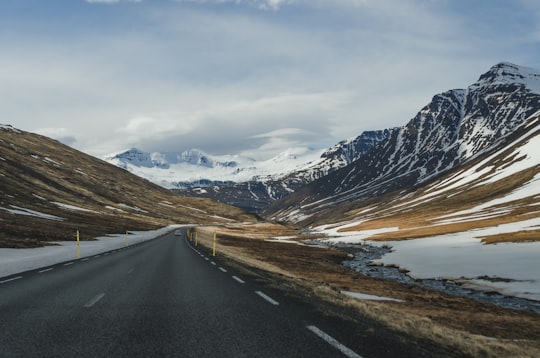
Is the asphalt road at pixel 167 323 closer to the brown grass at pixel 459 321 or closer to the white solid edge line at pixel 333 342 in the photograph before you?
the white solid edge line at pixel 333 342

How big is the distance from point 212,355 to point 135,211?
17779cm

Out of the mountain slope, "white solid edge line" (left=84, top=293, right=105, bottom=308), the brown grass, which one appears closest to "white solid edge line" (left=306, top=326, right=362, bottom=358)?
the brown grass

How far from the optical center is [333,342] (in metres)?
8.13

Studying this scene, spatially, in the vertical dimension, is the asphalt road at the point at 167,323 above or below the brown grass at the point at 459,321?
above

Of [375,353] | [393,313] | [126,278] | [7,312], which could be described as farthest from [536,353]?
[126,278]

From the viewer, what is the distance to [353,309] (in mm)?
12453

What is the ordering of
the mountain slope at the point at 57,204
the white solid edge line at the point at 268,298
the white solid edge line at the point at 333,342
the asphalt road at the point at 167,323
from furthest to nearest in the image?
the mountain slope at the point at 57,204 < the white solid edge line at the point at 268,298 < the asphalt road at the point at 167,323 < the white solid edge line at the point at 333,342

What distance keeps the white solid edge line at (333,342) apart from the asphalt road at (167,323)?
2cm

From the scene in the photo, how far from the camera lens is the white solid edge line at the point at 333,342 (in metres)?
7.34

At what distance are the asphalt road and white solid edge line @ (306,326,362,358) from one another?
2 cm

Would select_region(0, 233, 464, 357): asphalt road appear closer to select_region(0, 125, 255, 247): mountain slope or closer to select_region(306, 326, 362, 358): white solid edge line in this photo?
select_region(306, 326, 362, 358): white solid edge line

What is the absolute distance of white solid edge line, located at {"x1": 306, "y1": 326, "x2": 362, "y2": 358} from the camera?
734 cm

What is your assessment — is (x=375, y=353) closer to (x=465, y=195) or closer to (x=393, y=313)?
(x=393, y=313)

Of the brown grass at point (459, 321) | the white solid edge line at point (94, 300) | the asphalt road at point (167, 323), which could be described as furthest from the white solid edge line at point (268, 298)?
the white solid edge line at point (94, 300)
